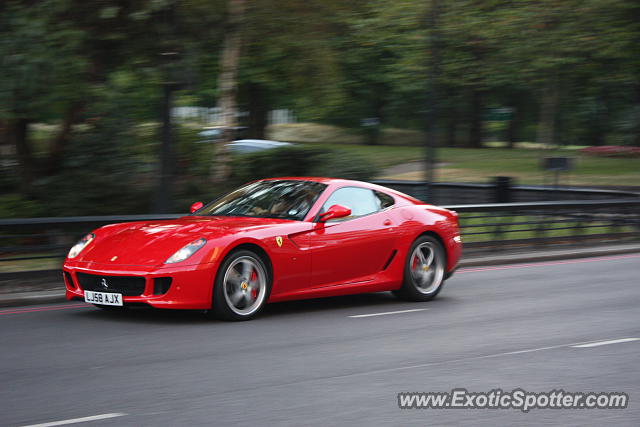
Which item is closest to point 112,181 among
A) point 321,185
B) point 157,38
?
point 157,38

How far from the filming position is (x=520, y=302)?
11.0 meters

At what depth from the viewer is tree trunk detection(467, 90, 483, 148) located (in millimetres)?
59934

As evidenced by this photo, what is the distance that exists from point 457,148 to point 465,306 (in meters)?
51.2

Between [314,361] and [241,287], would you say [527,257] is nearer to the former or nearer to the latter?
[241,287]

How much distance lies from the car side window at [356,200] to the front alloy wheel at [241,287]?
1.17 m

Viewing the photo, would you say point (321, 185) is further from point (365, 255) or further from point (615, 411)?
point (615, 411)

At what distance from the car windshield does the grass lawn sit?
2188cm

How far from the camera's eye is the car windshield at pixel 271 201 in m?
9.72

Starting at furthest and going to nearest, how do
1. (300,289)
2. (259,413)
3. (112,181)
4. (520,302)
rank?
(112,181), (520,302), (300,289), (259,413)

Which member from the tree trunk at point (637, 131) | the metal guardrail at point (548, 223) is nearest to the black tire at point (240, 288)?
the metal guardrail at point (548, 223)

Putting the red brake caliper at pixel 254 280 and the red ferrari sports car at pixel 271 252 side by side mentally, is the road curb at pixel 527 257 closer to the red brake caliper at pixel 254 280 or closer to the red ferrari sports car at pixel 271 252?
the red ferrari sports car at pixel 271 252

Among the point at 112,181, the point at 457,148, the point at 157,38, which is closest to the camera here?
the point at 157,38

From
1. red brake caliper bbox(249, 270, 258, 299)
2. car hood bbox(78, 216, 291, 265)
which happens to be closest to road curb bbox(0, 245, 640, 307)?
car hood bbox(78, 216, 291, 265)

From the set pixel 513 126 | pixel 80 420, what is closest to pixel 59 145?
pixel 80 420
